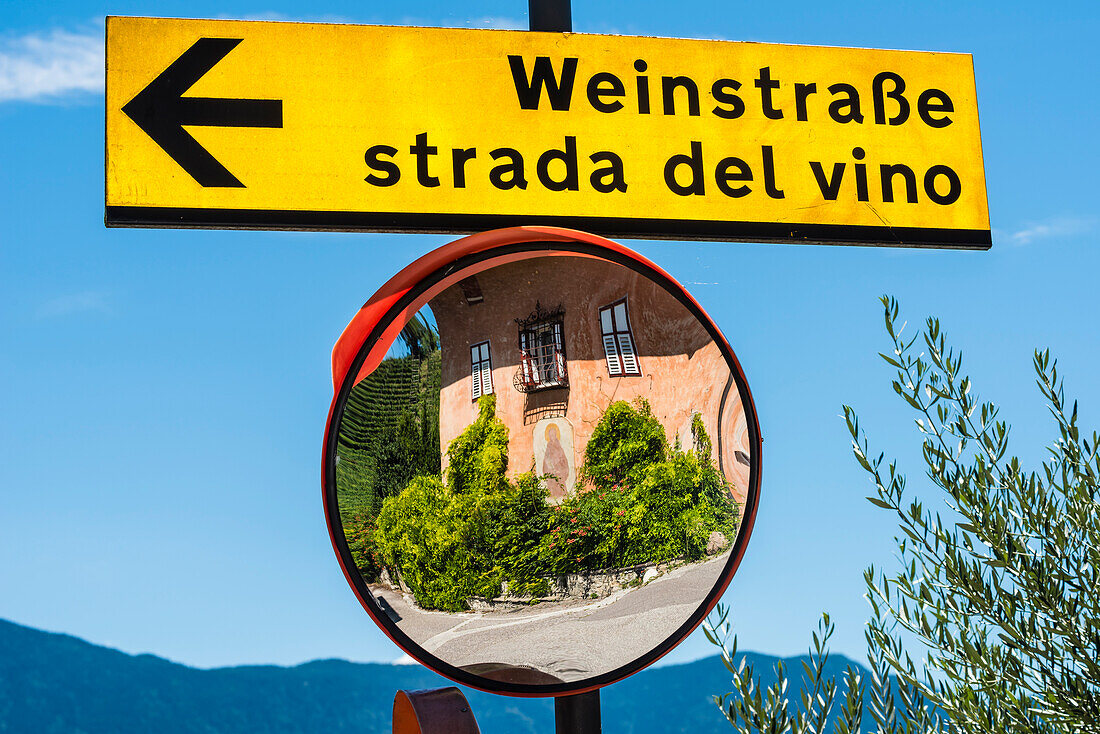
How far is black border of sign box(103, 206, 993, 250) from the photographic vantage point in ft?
6.46

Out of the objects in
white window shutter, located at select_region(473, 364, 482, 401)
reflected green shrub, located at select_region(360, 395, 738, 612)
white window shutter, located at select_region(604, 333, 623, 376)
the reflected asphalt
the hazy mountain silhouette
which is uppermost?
white window shutter, located at select_region(604, 333, 623, 376)

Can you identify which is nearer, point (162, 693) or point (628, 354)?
point (628, 354)

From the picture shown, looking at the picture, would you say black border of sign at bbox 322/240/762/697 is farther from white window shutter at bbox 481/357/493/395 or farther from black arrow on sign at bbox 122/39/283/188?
black arrow on sign at bbox 122/39/283/188

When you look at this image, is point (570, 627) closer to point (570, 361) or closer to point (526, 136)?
point (570, 361)

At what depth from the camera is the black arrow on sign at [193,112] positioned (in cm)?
199

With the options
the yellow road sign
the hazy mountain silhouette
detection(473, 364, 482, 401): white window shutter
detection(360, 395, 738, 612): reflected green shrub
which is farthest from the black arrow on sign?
the hazy mountain silhouette

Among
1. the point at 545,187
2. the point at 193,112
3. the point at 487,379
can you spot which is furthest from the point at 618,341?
the point at 193,112

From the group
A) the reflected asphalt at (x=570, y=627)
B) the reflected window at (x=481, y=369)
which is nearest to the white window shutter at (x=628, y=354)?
the reflected window at (x=481, y=369)

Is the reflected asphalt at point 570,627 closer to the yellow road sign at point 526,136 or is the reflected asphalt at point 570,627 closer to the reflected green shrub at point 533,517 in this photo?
the reflected green shrub at point 533,517

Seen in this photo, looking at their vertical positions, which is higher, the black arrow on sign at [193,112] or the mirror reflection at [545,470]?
the black arrow on sign at [193,112]

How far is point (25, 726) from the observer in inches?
2315

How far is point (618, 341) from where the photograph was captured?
5.76ft

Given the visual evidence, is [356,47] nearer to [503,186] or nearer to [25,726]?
[503,186]

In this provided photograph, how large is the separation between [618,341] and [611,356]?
0.03 metres
